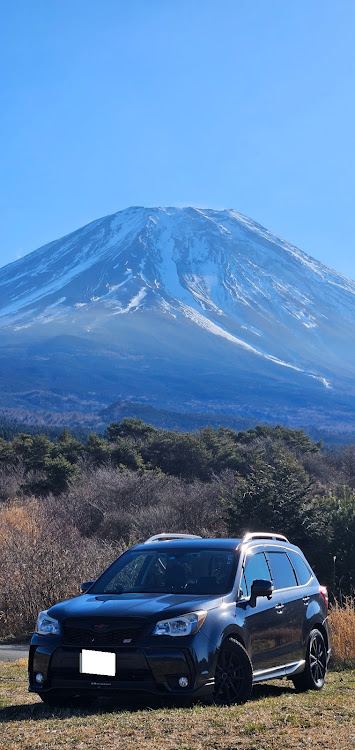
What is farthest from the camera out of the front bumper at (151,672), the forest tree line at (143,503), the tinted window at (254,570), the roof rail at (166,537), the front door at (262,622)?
the forest tree line at (143,503)

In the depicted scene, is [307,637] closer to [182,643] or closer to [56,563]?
[182,643]

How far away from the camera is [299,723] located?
22.5ft

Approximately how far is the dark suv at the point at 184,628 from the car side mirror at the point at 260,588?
0.01 meters

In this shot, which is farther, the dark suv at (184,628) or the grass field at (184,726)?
the dark suv at (184,628)

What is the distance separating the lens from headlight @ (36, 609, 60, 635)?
759cm

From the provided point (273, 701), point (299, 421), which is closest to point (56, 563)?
point (273, 701)

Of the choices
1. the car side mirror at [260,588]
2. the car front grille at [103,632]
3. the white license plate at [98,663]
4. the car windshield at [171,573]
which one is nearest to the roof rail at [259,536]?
the car windshield at [171,573]

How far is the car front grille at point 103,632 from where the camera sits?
23.9 feet

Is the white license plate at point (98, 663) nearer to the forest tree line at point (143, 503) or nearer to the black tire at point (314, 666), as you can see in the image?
the black tire at point (314, 666)

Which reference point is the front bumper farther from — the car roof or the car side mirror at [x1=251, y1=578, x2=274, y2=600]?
the car roof

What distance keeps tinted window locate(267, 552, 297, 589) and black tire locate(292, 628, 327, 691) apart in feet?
1.87

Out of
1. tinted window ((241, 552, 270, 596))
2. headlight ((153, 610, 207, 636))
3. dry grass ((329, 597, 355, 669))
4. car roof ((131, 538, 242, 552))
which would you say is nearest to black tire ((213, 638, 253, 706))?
headlight ((153, 610, 207, 636))

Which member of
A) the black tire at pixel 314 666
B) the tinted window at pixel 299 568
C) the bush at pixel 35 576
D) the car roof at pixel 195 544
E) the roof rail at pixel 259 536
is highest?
the roof rail at pixel 259 536

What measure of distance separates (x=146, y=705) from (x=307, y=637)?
7.31 feet
